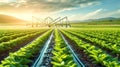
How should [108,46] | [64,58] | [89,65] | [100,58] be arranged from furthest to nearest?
[108,46]
[89,65]
[100,58]
[64,58]

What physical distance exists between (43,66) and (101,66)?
310 centimetres

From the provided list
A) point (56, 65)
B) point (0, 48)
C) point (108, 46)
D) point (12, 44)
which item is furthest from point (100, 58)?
point (12, 44)

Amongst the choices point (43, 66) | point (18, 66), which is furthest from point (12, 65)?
point (43, 66)

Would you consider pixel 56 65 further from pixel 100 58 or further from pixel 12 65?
pixel 100 58

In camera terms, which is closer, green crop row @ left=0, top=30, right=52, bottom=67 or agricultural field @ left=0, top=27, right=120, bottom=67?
green crop row @ left=0, top=30, right=52, bottom=67

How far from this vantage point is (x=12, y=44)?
23438 millimetres

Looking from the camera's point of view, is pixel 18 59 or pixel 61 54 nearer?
pixel 18 59

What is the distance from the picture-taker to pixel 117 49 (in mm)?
16719

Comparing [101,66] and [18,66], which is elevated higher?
[18,66]

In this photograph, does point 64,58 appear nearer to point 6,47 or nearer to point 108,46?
point 108,46

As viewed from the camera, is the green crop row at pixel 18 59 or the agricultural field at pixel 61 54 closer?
the green crop row at pixel 18 59

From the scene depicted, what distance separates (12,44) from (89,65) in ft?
38.9

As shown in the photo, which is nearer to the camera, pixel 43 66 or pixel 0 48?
pixel 43 66

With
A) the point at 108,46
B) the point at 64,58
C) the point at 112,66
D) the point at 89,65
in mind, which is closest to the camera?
the point at 112,66
